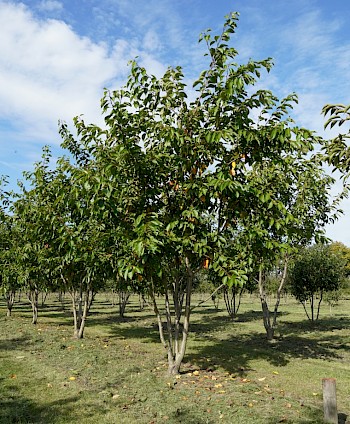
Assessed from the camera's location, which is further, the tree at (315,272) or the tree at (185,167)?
the tree at (315,272)

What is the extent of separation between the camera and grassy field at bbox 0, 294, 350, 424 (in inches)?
251

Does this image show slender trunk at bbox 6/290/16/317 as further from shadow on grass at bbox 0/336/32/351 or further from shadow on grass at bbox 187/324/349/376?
shadow on grass at bbox 187/324/349/376

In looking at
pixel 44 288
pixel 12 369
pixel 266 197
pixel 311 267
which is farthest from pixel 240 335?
pixel 266 197

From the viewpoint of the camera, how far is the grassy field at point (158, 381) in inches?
251

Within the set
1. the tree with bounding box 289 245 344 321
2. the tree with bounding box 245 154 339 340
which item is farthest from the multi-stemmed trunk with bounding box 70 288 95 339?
the tree with bounding box 289 245 344 321

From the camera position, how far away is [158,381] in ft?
27.8

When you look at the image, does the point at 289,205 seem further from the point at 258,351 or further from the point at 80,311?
the point at 80,311

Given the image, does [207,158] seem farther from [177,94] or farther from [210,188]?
[177,94]

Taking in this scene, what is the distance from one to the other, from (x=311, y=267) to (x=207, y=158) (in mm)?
18272

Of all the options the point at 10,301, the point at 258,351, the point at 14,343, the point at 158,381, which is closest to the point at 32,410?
the point at 158,381

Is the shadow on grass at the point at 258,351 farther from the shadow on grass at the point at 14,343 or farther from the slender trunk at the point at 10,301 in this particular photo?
the slender trunk at the point at 10,301

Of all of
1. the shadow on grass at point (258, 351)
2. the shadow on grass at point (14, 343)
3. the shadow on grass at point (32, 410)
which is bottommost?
the shadow on grass at point (258, 351)

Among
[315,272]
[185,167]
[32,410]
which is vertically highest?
[185,167]

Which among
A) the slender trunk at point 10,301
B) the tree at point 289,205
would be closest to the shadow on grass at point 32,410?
the tree at point 289,205
